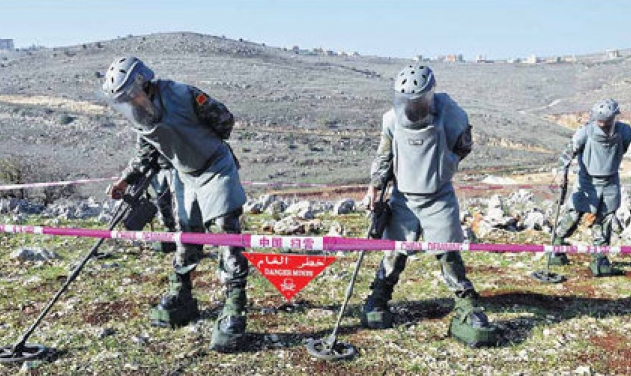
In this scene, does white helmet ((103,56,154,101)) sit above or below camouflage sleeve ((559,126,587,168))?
above

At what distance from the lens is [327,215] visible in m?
13.3

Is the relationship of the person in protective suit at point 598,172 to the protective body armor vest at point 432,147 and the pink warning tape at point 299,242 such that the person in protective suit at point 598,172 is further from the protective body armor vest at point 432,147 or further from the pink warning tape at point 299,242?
the protective body armor vest at point 432,147

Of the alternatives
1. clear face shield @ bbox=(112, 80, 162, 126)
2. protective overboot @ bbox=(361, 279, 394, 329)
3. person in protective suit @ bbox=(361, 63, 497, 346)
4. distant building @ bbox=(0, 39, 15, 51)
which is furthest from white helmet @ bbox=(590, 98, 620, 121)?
distant building @ bbox=(0, 39, 15, 51)

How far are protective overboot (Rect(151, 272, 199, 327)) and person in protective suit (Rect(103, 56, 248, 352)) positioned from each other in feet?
1.91

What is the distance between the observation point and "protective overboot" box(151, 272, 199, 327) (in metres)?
6.28

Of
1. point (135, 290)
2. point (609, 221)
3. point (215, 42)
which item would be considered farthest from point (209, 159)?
point (215, 42)

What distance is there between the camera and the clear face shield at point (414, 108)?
553 cm

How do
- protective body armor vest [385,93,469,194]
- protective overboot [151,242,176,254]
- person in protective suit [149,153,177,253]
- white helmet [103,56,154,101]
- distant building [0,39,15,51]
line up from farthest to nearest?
distant building [0,39,15,51] → protective overboot [151,242,176,254] → person in protective suit [149,153,177,253] → protective body armor vest [385,93,469,194] → white helmet [103,56,154,101]

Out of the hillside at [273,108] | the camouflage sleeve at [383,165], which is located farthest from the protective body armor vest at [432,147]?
the hillside at [273,108]

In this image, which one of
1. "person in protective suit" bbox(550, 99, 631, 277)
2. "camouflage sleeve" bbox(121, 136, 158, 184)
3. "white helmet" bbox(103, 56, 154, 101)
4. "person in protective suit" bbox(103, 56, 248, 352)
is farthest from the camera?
"person in protective suit" bbox(550, 99, 631, 277)

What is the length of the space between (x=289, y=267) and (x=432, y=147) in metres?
1.73

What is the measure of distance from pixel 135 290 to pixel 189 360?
228 centimetres

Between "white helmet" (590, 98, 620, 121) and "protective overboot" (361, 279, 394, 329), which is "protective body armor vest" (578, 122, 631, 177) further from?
"protective overboot" (361, 279, 394, 329)

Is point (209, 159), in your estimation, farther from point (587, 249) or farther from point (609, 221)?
point (609, 221)
